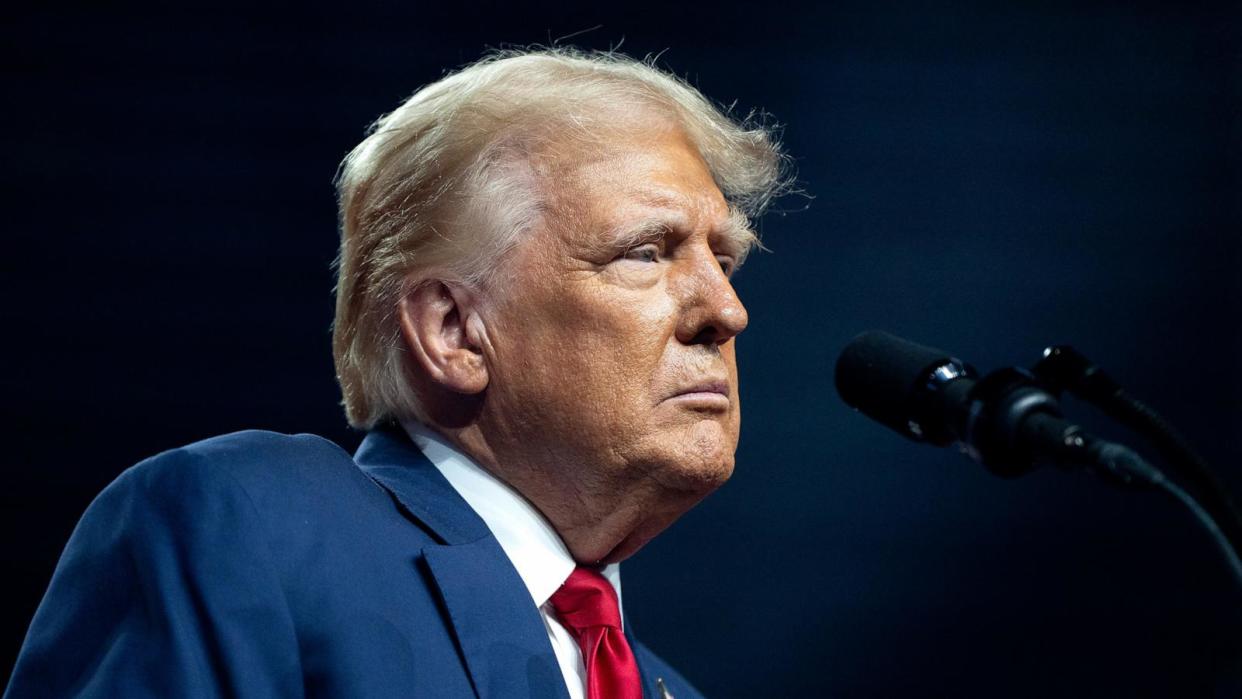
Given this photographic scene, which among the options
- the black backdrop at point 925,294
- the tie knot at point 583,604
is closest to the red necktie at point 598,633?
the tie knot at point 583,604

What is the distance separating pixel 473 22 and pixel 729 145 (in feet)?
2.87

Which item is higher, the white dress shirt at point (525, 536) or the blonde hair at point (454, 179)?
the blonde hair at point (454, 179)

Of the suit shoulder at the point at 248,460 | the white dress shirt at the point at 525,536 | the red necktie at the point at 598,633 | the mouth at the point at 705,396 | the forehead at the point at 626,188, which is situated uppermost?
the forehead at the point at 626,188

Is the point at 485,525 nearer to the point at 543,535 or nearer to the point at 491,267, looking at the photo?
the point at 543,535

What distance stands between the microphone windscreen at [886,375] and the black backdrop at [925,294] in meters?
1.43

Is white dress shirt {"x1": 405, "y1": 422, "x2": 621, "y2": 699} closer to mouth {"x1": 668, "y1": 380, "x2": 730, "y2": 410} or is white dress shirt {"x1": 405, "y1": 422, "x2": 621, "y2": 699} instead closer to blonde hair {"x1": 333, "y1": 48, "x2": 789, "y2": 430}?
blonde hair {"x1": 333, "y1": 48, "x2": 789, "y2": 430}

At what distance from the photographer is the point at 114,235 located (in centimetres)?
243

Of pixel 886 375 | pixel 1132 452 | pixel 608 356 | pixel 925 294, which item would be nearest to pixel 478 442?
pixel 608 356

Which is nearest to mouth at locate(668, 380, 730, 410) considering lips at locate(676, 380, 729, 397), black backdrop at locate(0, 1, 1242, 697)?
lips at locate(676, 380, 729, 397)

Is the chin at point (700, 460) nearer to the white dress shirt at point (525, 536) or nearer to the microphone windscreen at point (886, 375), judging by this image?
the white dress shirt at point (525, 536)

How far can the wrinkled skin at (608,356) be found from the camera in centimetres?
176

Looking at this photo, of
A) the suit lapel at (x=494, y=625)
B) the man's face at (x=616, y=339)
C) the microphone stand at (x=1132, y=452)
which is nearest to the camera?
the microphone stand at (x=1132, y=452)

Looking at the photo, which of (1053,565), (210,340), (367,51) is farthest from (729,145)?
(1053,565)

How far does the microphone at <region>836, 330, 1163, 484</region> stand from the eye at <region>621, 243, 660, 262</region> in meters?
0.41
